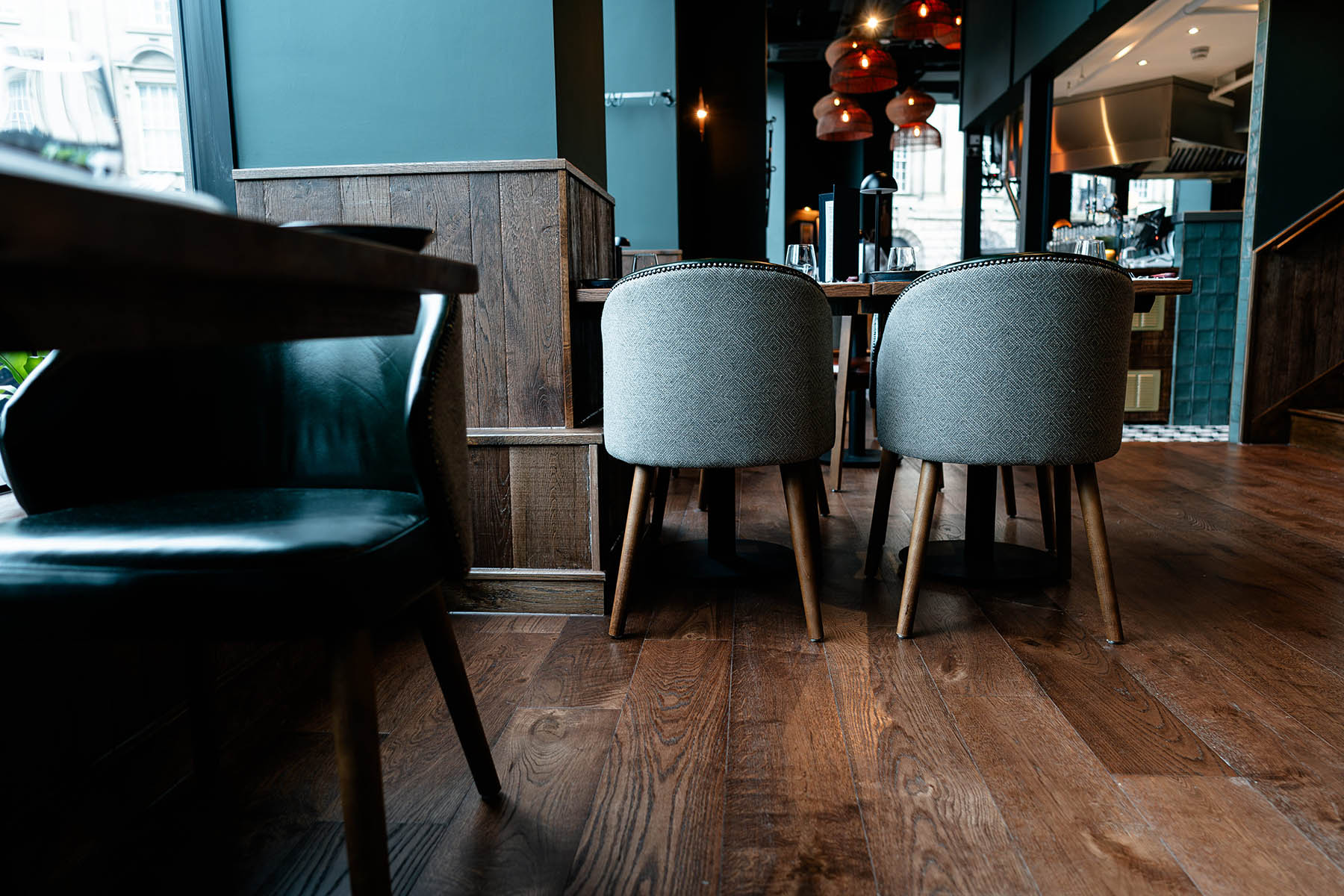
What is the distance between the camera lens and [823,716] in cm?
150

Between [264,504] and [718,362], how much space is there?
1012mm

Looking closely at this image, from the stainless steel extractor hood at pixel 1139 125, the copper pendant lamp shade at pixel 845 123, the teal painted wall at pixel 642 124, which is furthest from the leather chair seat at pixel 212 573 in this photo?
the stainless steel extractor hood at pixel 1139 125

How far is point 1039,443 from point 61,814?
1.84m

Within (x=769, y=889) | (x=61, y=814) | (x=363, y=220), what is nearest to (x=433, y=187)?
(x=363, y=220)

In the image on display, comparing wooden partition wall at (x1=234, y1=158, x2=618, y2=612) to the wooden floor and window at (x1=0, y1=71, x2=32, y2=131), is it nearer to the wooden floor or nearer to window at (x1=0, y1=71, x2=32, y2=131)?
the wooden floor

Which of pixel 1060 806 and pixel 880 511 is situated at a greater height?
pixel 880 511

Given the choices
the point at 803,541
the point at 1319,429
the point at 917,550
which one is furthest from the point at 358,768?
the point at 1319,429

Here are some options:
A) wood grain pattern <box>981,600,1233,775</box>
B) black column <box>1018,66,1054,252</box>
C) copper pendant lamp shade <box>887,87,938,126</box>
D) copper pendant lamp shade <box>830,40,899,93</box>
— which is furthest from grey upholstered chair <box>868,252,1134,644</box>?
copper pendant lamp shade <box>887,87,938,126</box>

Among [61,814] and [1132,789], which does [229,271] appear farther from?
[1132,789]

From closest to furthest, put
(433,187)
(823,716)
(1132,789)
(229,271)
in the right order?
(229,271), (1132,789), (823,716), (433,187)

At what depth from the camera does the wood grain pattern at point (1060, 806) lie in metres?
1.05

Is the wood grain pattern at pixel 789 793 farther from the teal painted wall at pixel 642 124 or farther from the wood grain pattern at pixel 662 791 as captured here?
the teal painted wall at pixel 642 124

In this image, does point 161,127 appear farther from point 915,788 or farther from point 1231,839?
point 1231,839

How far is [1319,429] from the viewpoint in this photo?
14.3ft
